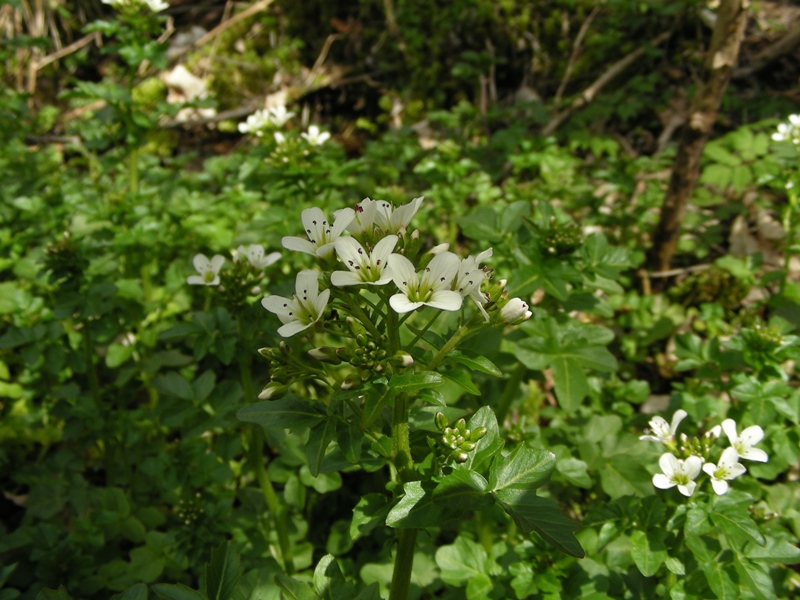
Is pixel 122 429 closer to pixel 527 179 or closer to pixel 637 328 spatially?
pixel 637 328

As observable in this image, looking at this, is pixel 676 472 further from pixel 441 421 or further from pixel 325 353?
pixel 325 353

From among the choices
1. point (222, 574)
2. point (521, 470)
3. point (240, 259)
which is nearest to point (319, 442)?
point (222, 574)

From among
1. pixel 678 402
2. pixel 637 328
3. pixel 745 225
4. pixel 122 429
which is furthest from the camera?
pixel 745 225

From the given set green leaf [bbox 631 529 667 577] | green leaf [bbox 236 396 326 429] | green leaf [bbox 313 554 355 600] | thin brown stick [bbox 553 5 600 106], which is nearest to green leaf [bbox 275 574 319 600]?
green leaf [bbox 313 554 355 600]

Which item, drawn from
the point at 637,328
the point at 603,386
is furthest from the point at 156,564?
the point at 637,328

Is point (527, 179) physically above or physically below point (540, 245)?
below

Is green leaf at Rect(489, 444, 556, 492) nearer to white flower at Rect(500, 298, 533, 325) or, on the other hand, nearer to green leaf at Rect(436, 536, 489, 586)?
white flower at Rect(500, 298, 533, 325)
